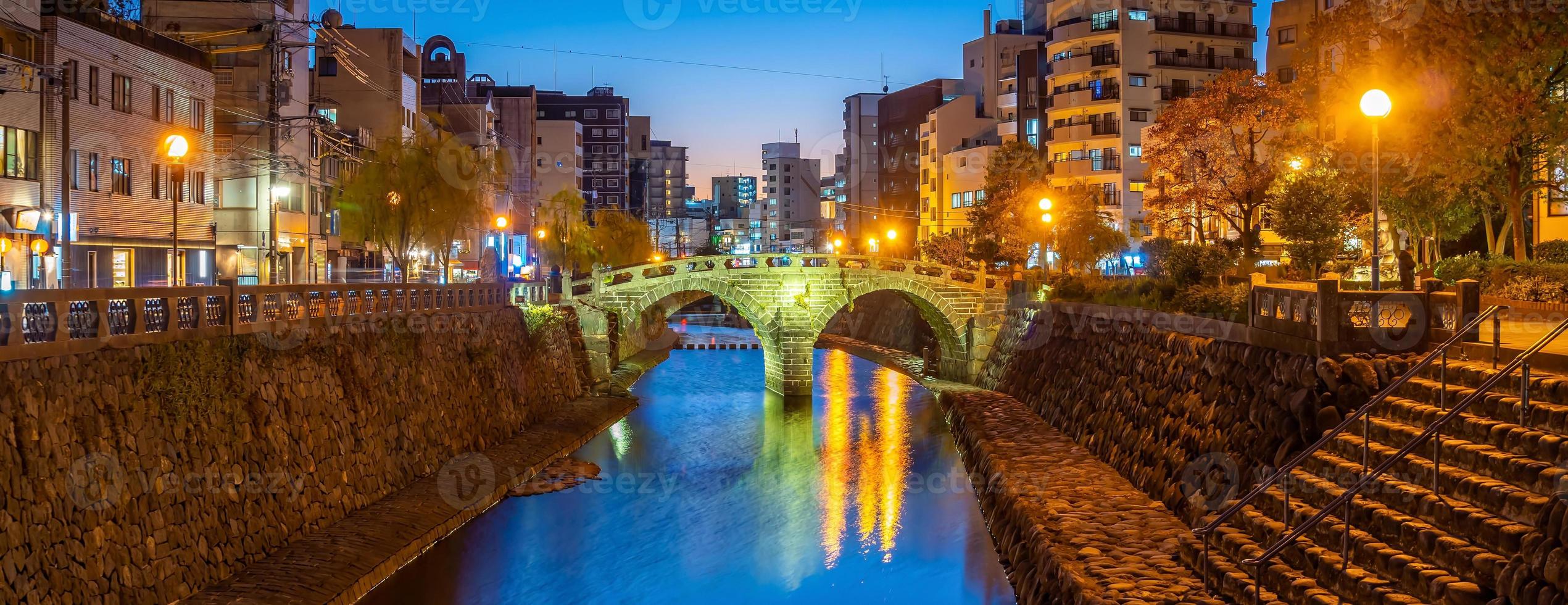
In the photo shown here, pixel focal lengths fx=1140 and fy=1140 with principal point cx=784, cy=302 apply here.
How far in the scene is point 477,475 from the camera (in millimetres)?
24219

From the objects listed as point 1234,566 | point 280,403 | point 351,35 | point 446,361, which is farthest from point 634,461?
point 351,35

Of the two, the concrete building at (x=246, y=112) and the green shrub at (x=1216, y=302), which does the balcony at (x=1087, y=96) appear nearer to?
the green shrub at (x=1216, y=302)

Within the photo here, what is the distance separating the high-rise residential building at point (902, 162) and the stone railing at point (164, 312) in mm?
68276

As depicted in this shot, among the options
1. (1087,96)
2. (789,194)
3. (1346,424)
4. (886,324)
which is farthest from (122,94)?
(789,194)

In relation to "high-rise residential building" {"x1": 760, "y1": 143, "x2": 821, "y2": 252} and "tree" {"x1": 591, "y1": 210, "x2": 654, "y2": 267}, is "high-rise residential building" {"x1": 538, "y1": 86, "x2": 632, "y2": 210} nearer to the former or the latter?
"tree" {"x1": 591, "y1": 210, "x2": 654, "y2": 267}

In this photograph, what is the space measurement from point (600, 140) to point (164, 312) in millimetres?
98051

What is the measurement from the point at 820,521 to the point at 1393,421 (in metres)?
13.7

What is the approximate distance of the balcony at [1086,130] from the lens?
60469 mm

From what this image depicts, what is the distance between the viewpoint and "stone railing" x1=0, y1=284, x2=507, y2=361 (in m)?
12.0

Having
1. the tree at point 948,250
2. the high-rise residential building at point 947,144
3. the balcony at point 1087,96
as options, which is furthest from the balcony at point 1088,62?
the high-rise residential building at point 947,144

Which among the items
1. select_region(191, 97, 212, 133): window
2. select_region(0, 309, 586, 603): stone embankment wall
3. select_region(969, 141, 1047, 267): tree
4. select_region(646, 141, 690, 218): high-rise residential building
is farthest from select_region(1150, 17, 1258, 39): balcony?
select_region(646, 141, 690, 218): high-rise residential building

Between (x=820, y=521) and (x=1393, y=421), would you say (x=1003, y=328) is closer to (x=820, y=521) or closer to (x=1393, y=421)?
(x=820, y=521)

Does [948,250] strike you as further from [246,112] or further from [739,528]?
[739,528]

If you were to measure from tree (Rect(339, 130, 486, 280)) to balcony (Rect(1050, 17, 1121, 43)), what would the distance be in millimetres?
35333
